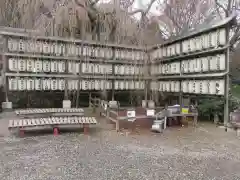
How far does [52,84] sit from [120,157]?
6.55 metres

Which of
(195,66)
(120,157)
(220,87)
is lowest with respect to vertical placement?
(120,157)

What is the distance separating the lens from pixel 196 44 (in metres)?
8.10

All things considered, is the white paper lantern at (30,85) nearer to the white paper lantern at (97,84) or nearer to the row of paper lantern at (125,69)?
the white paper lantern at (97,84)

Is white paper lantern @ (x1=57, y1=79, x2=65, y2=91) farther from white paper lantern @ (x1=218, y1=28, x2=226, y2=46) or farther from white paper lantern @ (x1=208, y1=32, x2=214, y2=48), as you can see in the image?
white paper lantern @ (x1=218, y1=28, x2=226, y2=46)

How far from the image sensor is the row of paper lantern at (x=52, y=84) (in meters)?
9.05

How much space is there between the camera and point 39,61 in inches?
370

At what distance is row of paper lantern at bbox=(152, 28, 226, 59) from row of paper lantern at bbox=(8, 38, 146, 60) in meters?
1.19

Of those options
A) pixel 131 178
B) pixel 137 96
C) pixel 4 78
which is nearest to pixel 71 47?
pixel 4 78

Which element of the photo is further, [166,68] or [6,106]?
[166,68]

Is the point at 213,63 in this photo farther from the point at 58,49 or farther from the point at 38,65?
the point at 38,65

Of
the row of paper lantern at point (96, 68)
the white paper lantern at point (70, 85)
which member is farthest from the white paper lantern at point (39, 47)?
the row of paper lantern at point (96, 68)

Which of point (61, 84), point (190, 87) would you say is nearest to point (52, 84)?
point (61, 84)

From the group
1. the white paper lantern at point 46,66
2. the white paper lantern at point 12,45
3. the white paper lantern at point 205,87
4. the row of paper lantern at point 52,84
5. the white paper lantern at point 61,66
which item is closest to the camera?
the white paper lantern at point 205,87

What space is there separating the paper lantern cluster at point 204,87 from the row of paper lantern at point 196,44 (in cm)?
125
